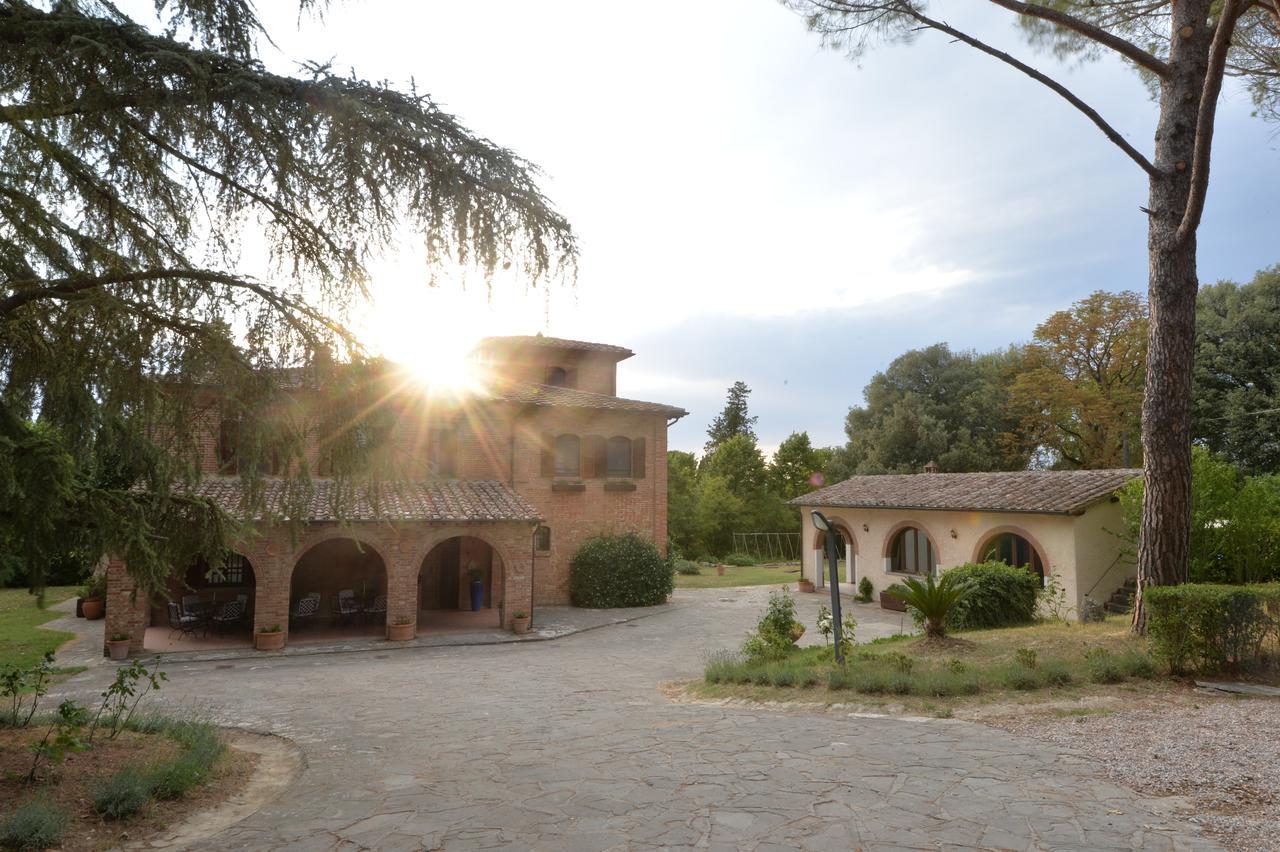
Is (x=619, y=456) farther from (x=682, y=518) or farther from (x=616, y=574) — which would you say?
(x=682, y=518)

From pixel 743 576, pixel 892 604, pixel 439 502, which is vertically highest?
pixel 439 502

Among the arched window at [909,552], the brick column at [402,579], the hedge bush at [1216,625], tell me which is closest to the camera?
A: the hedge bush at [1216,625]

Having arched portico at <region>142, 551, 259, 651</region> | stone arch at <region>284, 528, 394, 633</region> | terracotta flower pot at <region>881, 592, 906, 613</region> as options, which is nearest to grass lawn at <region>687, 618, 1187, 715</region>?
terracotta flower pot at <region>881, 592, 906, 613</region>

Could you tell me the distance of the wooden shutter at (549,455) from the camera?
21234 millimetres

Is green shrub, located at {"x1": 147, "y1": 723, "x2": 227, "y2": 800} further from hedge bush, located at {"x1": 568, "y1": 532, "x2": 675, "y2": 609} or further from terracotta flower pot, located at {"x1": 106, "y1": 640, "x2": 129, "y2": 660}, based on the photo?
hedge bush, located at {"x1": 568, "y1": 532, "x2": 675, "y2": 609}

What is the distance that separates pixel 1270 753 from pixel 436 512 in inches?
557

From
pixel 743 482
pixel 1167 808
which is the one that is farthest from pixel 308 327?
pixel 743 482

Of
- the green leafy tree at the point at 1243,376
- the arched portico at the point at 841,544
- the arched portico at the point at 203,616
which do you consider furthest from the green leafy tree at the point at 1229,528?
the arched portico at the point at 203,616

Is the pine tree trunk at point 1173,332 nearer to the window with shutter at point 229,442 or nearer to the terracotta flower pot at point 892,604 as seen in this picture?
the terracotta flower pot at point 892,604

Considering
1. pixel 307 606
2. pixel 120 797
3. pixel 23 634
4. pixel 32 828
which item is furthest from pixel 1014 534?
pixel 23 634

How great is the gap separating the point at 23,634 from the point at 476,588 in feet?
32.4

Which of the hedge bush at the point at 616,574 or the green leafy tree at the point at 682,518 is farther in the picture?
the green leafy tree at the point at 682,518

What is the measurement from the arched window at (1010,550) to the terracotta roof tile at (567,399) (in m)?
9.26

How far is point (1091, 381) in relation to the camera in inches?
1246
